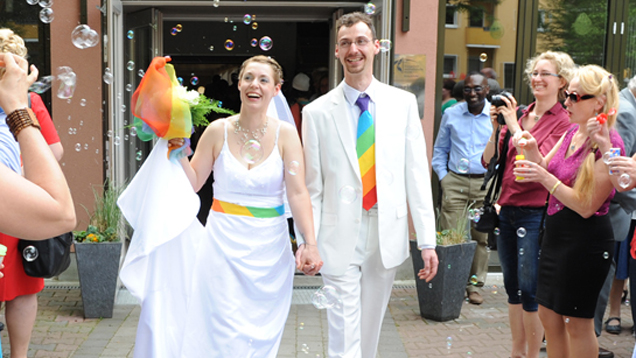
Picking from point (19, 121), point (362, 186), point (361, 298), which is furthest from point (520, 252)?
point (19, 121)

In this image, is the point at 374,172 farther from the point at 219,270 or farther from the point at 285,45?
the point at 285,45

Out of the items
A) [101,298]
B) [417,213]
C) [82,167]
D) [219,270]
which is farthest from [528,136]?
[82,167]

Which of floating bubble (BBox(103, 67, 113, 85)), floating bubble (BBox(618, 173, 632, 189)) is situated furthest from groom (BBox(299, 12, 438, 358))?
floating bubble (BBox(103, 67, 113, 85))

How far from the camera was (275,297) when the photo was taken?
13.3 ft

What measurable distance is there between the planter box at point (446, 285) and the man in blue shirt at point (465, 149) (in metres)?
0.60

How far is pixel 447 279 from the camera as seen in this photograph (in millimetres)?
6246

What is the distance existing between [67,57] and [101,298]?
8.95 feet

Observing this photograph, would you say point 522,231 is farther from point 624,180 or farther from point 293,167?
point 293,167

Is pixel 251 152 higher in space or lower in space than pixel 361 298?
higher

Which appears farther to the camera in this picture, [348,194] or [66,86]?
[66,86]

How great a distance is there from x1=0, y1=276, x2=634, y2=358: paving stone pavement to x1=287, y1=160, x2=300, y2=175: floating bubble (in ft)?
6.35

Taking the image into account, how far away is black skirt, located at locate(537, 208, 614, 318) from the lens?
4023 millimetres

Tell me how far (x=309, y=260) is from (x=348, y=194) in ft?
1.45

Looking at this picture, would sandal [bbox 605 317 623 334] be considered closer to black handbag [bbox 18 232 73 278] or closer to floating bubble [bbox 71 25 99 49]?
black handbag [bbox 18 232 73 278]
